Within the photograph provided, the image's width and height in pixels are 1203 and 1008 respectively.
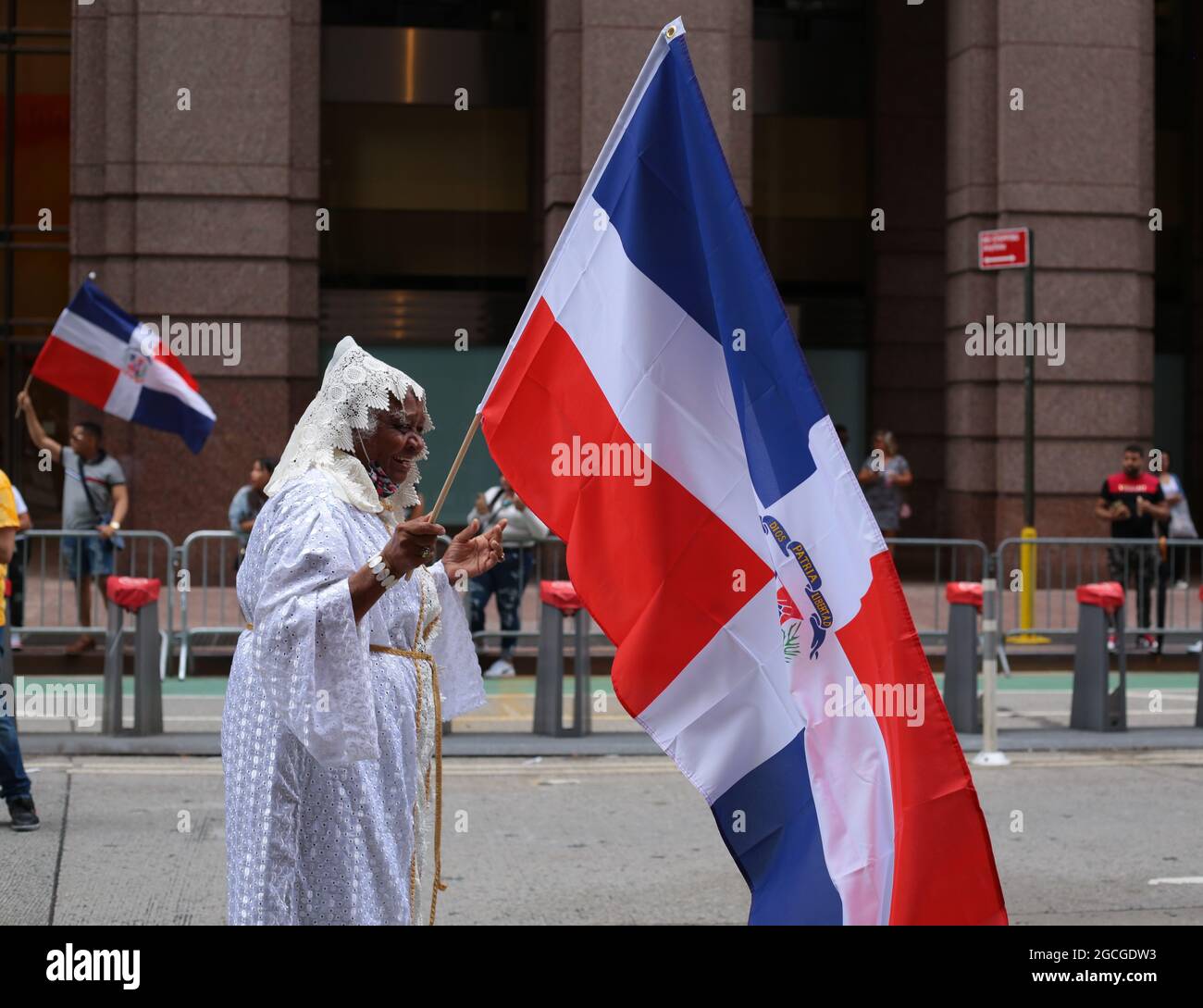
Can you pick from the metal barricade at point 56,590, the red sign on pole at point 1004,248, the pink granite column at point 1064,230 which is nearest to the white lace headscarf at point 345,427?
the metal barricade at point 56,590

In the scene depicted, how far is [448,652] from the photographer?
4.45 metres

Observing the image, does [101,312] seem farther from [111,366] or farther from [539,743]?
[539,743]

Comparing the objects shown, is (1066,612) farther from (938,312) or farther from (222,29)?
(222,29)

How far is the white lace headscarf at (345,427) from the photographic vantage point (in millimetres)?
4008

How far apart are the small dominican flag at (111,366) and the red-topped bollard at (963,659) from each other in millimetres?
6200

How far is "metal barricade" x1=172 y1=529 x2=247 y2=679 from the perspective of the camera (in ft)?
45.6

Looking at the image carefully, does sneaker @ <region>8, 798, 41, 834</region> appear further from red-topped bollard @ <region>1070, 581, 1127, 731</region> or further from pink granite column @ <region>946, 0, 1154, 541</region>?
pink granite column @ <region>946, 0, 1154, 541</region>

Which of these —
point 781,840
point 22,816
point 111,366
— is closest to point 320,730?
point 781,840

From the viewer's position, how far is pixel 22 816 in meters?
8.23

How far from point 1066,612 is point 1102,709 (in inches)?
171

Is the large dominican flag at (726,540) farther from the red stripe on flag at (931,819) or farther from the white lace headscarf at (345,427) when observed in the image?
the white lace headscarf at (345,427)
